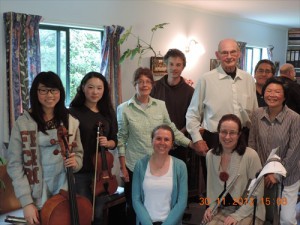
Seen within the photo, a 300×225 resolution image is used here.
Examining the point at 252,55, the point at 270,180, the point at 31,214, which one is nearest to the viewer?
the point at 31,214

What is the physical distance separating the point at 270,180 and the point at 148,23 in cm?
361

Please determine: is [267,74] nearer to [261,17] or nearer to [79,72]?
[79,72]

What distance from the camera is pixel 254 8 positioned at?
18.7ft

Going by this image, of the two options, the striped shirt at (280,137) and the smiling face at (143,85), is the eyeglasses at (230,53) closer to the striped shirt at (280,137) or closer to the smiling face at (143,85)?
the striped shirt at (280,137)

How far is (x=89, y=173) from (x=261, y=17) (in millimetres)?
5728

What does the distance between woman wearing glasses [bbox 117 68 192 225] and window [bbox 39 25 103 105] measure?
6.66 feet

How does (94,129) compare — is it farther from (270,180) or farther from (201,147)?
(270,180)

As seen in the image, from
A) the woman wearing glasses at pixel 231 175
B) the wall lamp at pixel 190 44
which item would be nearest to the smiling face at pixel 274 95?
the woman wearing glasses at pixel 231 175

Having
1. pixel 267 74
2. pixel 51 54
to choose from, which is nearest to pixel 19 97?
pixel 51 54

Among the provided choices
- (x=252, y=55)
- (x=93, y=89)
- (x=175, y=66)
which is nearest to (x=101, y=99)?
(x=93, y=89)

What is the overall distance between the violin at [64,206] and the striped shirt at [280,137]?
1.14 m

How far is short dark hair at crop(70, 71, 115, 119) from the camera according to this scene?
2.12m

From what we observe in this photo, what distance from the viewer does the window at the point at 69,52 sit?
4.06 metres

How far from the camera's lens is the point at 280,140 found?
215cm
